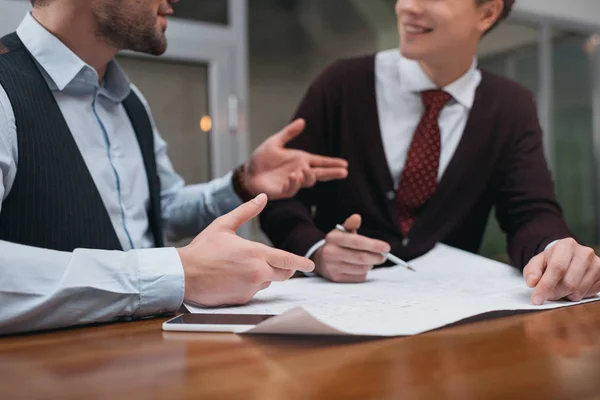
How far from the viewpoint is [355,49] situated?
5156mm

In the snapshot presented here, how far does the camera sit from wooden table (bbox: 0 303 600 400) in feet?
1.76

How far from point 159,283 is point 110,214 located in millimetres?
491

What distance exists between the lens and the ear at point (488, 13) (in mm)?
1677

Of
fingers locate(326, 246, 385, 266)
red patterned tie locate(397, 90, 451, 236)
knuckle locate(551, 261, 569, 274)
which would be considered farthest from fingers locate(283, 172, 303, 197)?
knuckle locate(551, 261, 569, 274)

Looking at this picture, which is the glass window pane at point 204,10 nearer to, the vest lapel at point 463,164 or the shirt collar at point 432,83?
the shirt collar at point 432,83

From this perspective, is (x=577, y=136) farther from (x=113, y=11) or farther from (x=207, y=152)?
(x=113, y=11)

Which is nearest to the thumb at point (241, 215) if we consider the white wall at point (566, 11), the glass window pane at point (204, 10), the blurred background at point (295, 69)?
the blurred background at point (295, 69)

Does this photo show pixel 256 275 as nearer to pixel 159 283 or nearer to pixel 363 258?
pixel 159 283

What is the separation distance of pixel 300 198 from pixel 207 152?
74.2 inches

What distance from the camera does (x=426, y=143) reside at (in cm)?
157

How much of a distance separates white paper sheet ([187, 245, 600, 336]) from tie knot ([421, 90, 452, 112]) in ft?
1.50

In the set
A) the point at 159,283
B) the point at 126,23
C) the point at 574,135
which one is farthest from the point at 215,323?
the point at 574,135

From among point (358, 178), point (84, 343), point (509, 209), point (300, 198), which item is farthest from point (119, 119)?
point (509, 209)

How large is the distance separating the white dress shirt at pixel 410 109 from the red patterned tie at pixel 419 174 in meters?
0.03
